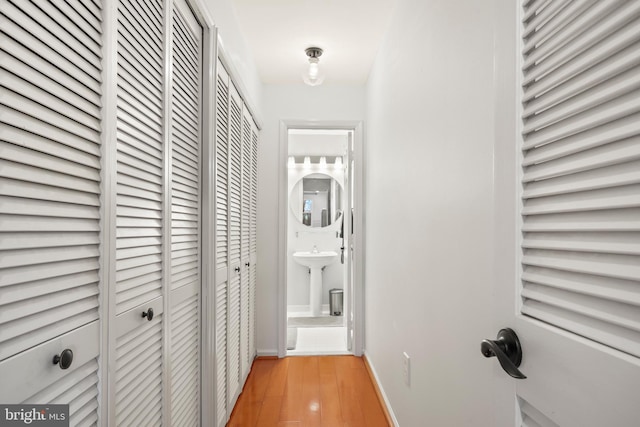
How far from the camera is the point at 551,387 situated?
606 millimetres

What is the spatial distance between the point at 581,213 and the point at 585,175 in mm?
57

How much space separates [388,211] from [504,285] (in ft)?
5.55

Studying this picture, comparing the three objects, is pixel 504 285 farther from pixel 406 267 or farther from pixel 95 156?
pixel 406 267

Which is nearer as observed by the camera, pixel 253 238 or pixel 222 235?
pixel 222 235

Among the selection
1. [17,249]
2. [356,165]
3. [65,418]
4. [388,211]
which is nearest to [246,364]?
[388,211]

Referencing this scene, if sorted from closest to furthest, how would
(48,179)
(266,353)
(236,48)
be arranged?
(48,179) < (236,48) < (266,353)

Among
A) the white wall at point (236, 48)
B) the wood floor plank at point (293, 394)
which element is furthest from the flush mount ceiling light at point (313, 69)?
the wood floor plank at point (293, 394)

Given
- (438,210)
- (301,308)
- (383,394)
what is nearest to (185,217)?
(438,210)

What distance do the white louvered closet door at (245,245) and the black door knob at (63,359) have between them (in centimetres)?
187

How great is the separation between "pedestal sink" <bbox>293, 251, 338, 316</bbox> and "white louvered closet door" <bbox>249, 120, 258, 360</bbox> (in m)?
1.26

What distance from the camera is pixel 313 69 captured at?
9.46ft

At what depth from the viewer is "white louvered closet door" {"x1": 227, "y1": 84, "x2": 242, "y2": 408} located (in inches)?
89.0

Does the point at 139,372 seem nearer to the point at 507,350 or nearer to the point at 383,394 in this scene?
the point at 507,350

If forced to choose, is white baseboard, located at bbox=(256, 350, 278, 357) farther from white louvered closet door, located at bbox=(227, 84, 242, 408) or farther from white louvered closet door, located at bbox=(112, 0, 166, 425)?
white louvered closet door, located at bbox=(112, 0, 166, 425)
